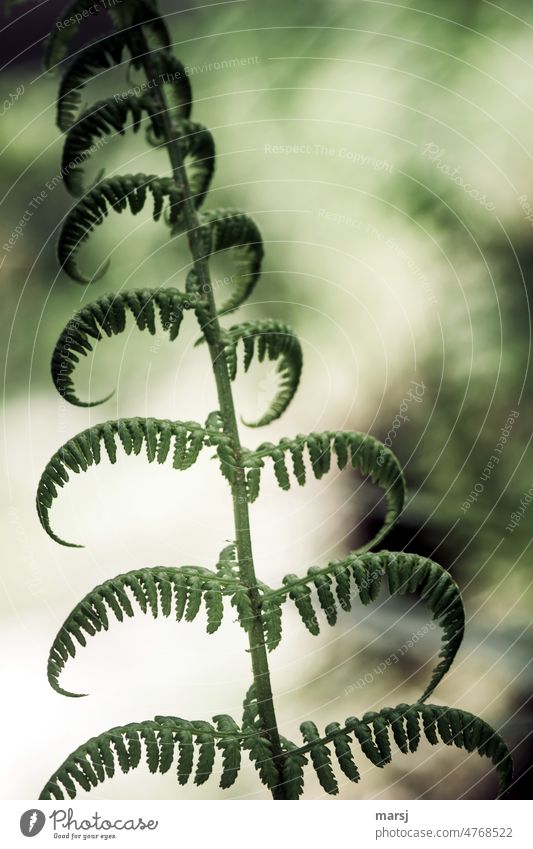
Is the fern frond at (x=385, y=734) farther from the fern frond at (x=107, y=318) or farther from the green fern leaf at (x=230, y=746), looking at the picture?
the fern frond at (x=107, y=318)

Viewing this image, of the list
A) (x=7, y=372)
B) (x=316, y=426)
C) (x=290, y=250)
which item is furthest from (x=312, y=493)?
(x=7, y=372)

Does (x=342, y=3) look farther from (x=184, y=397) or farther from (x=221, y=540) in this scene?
(x=221, y=540)

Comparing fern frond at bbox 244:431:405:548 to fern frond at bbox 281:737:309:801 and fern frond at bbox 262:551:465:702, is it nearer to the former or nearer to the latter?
fern frond at bbox 262:551:465:702

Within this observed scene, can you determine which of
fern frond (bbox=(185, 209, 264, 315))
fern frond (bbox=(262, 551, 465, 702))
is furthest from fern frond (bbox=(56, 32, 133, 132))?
fern frond (bbox=(262, 551, 465, 702))

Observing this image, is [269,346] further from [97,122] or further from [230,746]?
[230,746]

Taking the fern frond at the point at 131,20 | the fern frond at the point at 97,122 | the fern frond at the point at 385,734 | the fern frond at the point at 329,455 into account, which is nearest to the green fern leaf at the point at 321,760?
the fern frond at the point at 385,734

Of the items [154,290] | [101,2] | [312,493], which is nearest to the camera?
[154,290]
